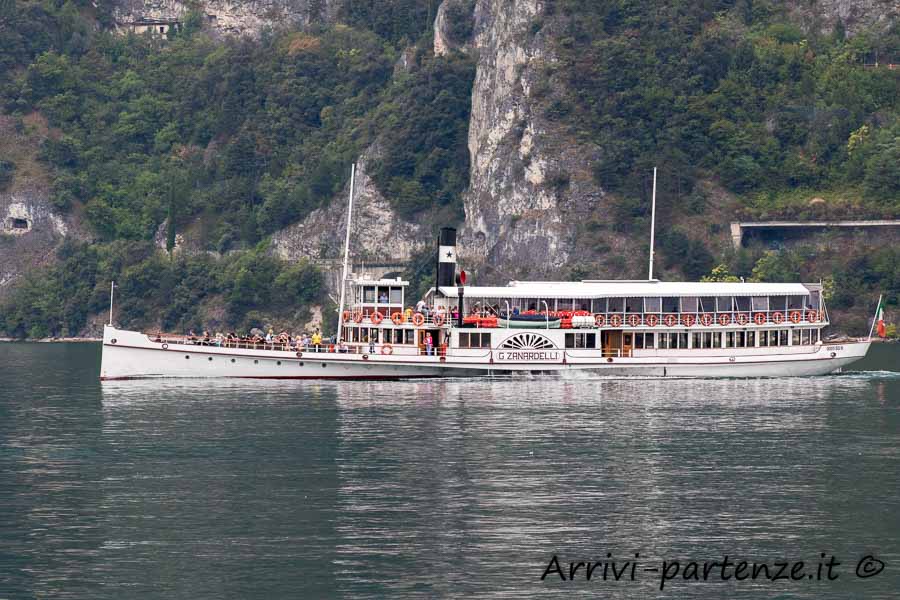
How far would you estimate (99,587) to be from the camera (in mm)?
47188

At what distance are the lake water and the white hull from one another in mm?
6999

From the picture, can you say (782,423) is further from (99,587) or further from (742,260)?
(742,260)

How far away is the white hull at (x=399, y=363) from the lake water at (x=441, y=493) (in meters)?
7.00

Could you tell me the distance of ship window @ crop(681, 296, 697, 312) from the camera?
100188mm

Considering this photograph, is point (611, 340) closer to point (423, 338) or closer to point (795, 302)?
point (423, 338)

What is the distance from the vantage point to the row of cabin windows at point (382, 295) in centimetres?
10062

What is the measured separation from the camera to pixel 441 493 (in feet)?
194

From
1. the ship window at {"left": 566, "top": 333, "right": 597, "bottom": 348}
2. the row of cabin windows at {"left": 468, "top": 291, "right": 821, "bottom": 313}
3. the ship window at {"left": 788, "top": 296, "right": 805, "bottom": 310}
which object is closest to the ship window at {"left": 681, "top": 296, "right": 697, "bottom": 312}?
the row of cabin windows at {"left": 468, "top": 291, "right": 821, "bottom": 313}

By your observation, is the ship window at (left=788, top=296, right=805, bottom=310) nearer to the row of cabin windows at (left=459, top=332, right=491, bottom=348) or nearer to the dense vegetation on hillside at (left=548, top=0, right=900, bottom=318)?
the row of cabin windows at (left=459, top=332, right=491, bottom=348)

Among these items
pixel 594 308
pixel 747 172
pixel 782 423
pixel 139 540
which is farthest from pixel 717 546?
pixel 747 172

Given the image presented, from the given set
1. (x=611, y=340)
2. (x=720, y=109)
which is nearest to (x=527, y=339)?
(x=611, y=340)

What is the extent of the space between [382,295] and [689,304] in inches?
681

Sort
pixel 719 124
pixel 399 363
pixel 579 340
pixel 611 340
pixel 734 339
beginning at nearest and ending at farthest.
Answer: pixel 399 363 < pixel 579 340 < pixel 611 340 < pixel 734 339 < pixel 719 124

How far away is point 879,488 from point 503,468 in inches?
520
